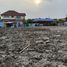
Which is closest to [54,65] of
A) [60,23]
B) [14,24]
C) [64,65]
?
[64,65]

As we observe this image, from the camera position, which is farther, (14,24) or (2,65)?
(14,24)

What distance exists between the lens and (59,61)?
8156mm

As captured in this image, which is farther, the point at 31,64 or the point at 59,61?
the point at 59,61

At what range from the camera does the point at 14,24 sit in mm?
48594

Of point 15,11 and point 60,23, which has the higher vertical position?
point 15,11

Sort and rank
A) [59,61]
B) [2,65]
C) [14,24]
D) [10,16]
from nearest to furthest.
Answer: [2,65]
[59,61]
[14,24]
[10,16]

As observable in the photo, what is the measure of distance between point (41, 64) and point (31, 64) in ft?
1.33

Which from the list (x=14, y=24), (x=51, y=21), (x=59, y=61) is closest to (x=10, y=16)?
(x=14, y=24)

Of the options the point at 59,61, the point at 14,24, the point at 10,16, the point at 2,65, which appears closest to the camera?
the point at 2,65

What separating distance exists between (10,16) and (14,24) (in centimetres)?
822

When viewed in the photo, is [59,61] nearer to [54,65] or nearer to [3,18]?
[54,65]

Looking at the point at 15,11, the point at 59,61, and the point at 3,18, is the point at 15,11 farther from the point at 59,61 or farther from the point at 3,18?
the point at 59,61

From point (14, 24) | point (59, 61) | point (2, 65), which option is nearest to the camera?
point (2, 65)

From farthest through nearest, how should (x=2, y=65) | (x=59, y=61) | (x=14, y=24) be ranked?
(x=14, y=24) < (x=59, y=61) < (x=2, y=65)
